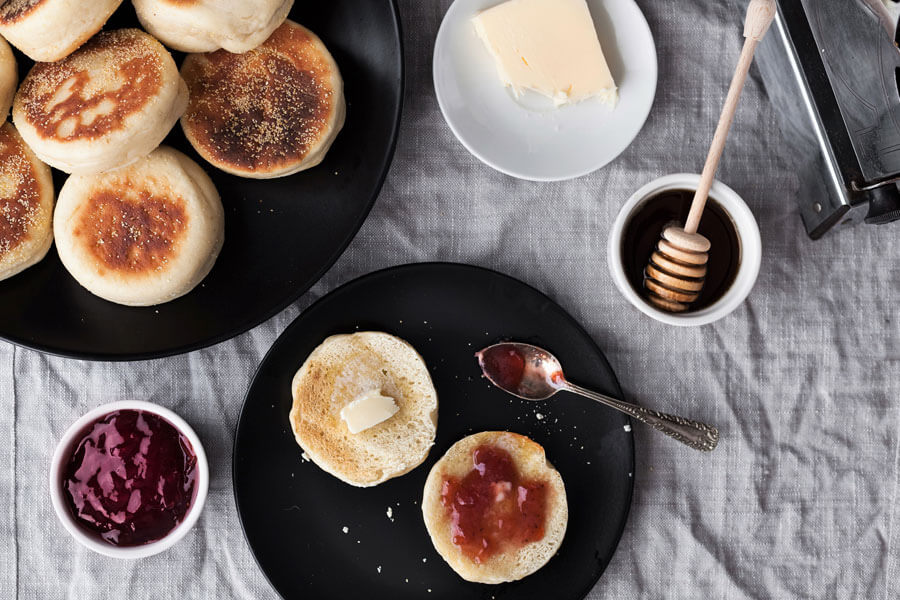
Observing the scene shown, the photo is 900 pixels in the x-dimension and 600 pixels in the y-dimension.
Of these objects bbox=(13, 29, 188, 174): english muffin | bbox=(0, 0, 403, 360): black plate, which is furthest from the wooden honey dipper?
bbox=(13, 29, 188, 174): english muffin

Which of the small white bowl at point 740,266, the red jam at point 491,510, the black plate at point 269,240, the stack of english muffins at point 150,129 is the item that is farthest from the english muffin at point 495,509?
the stack of english muffins at point 150,129

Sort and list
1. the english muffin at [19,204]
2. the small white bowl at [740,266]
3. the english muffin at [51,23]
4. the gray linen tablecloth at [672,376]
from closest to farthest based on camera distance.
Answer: the english muffin at [51,23]
the english muffin at [19,204]
the small white bowl at [740,266]
the gray linen tablecloth at [672,376]

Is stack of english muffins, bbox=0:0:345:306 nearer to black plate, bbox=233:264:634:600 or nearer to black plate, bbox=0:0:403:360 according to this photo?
black plate, bbox=0:0:403:360

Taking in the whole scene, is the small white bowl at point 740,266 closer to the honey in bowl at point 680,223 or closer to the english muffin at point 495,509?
the honey in bowl at point 680,223

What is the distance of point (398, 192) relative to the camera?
156cm

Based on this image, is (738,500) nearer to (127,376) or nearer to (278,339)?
(278,339)

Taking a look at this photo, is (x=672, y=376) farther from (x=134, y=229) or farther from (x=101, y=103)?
(x=101, y=103)

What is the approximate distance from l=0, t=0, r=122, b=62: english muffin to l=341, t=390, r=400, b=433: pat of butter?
782mm

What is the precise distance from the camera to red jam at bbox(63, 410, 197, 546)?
1417 millimetres

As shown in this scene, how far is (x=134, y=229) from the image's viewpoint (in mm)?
1335

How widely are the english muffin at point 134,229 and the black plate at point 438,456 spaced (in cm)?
29

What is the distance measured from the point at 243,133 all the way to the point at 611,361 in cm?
86

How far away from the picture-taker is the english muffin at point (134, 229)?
133 cm

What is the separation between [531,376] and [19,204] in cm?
99
